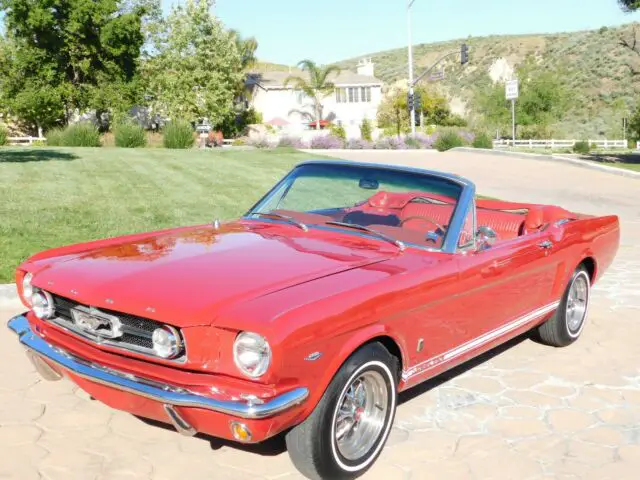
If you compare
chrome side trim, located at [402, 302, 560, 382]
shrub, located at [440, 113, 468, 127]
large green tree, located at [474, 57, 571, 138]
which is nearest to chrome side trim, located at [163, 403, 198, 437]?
chrome side trim, located at [402, 302, 560, 382]

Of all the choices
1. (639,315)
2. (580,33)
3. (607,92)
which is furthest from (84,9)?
(580,33)

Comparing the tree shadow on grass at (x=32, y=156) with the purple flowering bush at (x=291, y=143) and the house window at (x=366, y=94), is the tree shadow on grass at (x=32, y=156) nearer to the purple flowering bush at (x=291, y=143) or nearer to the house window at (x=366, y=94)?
the purple flowering bush at (x=291, y=143)

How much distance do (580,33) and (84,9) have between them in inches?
3564

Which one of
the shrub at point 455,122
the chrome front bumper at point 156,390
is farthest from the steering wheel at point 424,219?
the shrub at point 455,122

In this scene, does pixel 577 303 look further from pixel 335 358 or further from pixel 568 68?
pixel 568 68

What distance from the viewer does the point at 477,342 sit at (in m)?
4.54

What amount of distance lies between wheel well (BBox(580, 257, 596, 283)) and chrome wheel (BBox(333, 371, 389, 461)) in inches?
113

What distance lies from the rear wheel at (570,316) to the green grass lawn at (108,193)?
497 cm

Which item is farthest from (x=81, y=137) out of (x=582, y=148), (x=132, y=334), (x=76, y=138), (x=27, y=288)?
(x=582, y=148)

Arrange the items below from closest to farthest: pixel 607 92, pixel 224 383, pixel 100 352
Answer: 1. pixel 224 383
2. pixel 100 352
3. pixel 607 92

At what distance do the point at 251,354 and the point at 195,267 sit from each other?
32.2 inches

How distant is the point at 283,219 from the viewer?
193 inches

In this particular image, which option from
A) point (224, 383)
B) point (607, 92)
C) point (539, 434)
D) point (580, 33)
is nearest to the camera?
point (224, 383)

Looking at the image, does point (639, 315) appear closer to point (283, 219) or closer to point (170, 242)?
point (283, 219)
